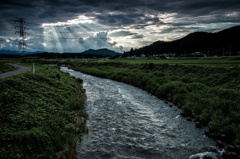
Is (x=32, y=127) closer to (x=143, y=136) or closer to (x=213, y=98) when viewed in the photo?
(x=143, y=136)

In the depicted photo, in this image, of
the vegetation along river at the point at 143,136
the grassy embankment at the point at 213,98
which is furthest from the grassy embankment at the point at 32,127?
the grassy embankment at the point at 213,98

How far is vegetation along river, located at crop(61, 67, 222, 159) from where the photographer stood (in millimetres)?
8289

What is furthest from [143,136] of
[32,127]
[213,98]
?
[213,98]

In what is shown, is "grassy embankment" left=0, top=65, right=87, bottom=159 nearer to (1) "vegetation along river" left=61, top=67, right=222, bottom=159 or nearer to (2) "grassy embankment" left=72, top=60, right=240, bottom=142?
(1) "vegetation along river" left=61, top=67, right=222, bottom=159

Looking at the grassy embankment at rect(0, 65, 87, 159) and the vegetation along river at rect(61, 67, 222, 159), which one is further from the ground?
the grassy embankment at rect(0, 65, 87, 159)

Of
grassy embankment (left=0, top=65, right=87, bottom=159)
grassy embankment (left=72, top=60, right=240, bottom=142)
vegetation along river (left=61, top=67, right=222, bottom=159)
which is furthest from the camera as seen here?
grassy embankment (left=72, top=60, right=240, bottom=142)

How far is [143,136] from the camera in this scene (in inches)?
404

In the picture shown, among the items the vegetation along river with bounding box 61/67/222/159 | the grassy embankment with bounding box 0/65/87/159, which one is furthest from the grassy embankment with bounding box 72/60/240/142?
the grassy embankment with bounding box 0/65/87/159

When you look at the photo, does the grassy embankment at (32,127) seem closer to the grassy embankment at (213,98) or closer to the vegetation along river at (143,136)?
the vegetation along river at (143,136)

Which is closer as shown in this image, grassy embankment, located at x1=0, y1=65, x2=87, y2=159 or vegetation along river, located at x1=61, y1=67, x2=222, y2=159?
grassy embankment, located at x1=0, y1=65, x2=87, y2=159

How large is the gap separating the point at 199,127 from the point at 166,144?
11.8ft

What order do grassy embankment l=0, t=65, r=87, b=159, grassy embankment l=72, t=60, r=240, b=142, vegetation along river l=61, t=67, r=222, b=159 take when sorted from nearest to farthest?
1. grassy embankment l=0, t=65, r=87, b=159
2. vegetation along river l=61, t=67, r=222, b=159
3. grassy embankment l=72, t=60, r=240, b=142

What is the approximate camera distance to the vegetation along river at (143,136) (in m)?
8.29

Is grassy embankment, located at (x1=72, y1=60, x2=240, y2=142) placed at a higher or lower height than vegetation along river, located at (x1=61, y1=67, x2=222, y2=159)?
higher
